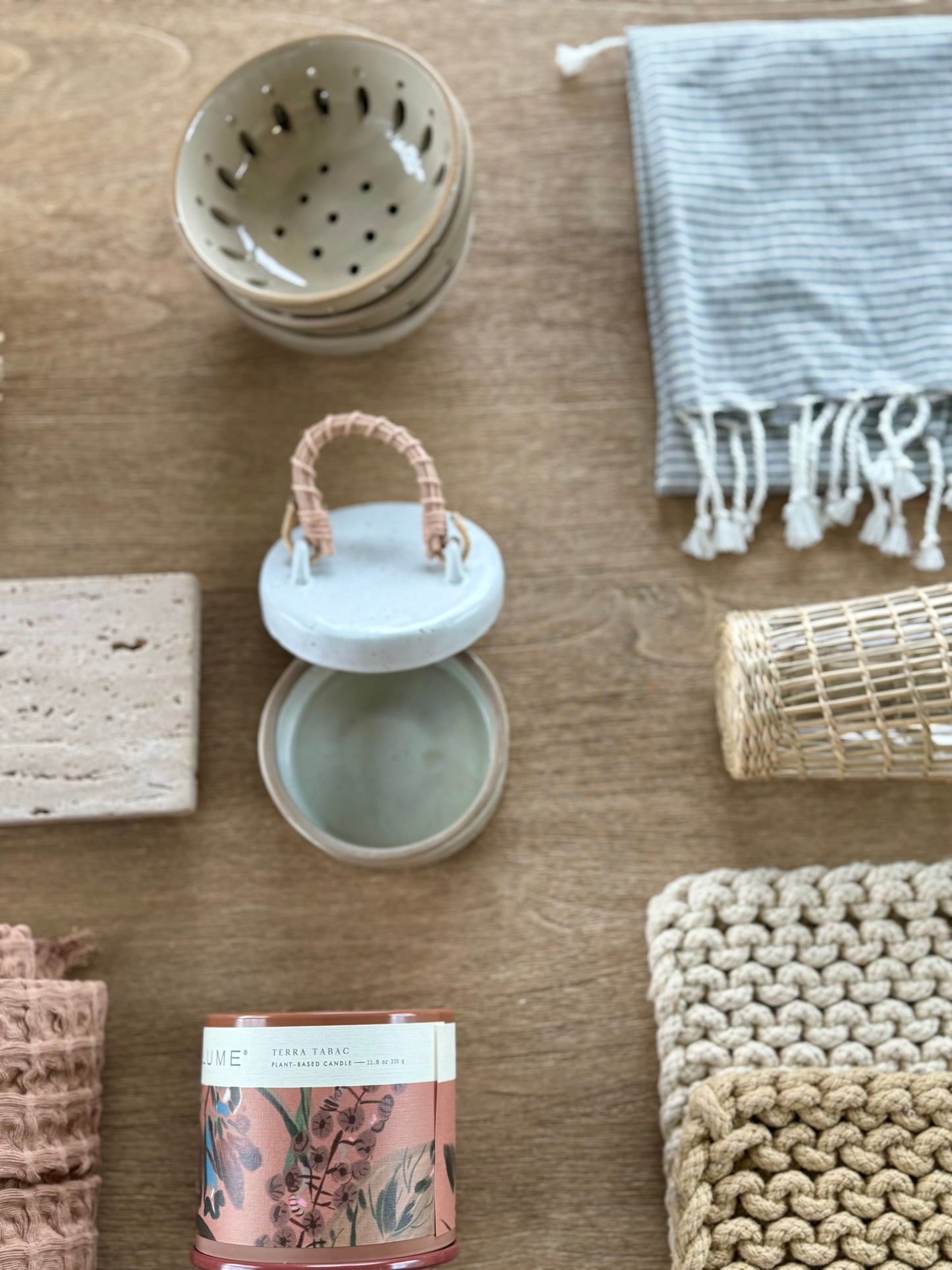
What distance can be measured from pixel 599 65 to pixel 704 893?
2.30ft

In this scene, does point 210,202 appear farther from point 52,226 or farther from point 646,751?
point 646,751

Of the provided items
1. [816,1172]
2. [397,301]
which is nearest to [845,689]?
[816,1172]

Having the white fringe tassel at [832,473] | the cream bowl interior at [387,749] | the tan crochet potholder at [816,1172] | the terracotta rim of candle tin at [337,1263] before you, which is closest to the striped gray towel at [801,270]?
the white fringe tassel at [832,473]

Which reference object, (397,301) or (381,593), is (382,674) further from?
(397,301)

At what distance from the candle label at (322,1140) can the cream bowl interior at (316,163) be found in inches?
20.5

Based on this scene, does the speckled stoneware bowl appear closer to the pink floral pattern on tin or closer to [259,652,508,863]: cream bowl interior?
[259,652,508,863]: cream bowl interior

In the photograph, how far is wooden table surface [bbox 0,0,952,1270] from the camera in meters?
0.75

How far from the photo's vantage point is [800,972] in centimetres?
73

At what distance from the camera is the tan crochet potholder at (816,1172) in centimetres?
65

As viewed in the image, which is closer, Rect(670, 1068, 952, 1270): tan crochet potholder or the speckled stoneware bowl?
Rect(670, 1068, 952, 1270): tan crochet potholder

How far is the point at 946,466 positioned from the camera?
0.83m

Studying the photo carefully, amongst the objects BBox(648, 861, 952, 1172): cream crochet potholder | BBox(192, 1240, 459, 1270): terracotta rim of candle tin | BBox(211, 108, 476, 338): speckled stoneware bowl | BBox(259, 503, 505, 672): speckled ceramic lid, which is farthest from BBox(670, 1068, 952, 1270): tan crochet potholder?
BBox(211, 108, 476, 338): speckled stoneware bowl

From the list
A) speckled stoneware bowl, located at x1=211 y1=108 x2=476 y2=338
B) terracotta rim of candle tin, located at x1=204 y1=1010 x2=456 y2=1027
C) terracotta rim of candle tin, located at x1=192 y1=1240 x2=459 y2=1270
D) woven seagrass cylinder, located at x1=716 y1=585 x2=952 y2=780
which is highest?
speckled stoneware bowl, located at x1=211 y1=108 x2=476 y2=338

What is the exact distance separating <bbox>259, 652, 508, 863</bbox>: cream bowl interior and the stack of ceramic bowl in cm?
27
